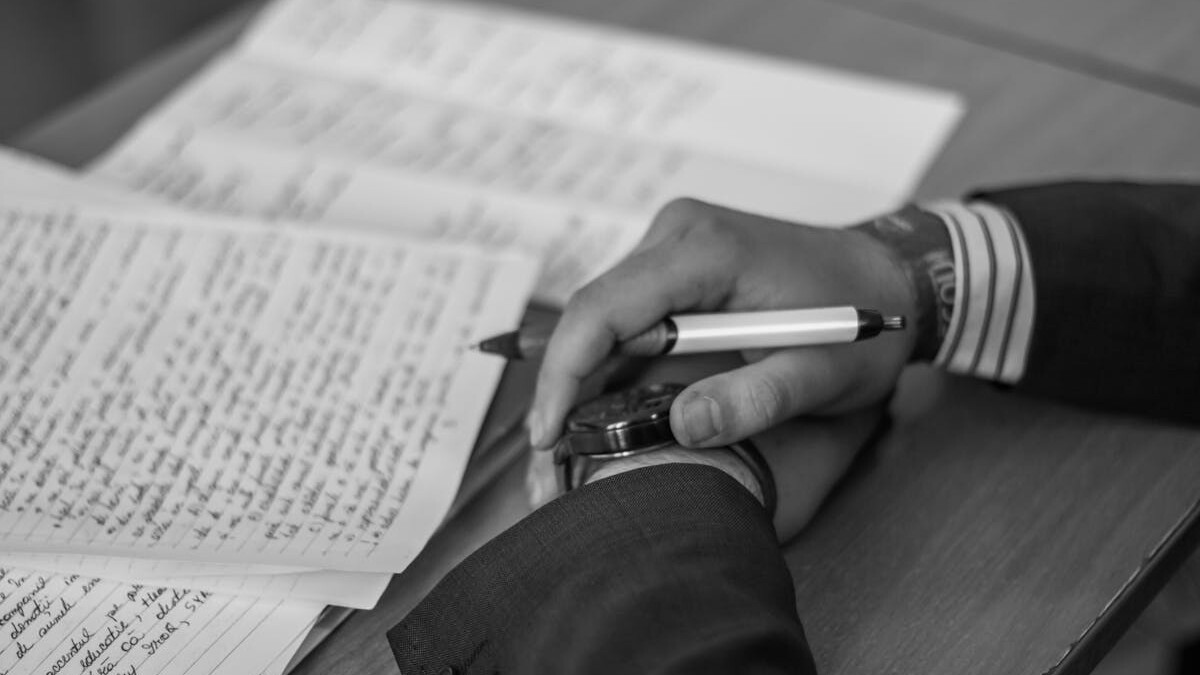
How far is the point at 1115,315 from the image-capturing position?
720 millimetres

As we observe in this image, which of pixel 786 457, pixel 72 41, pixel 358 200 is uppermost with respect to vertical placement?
pixel 786 457

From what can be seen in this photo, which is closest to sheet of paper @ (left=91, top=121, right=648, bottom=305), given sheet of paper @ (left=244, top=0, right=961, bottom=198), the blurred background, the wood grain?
sheet of paper @ (left=244, top=0, right=961, bottom=198)

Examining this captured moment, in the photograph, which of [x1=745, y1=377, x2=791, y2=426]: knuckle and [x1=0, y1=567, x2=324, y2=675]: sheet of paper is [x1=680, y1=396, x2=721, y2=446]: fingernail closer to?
[x1=745, y1=377, x2=791, y2=426]: knuckle

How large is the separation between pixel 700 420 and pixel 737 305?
0.09 metres

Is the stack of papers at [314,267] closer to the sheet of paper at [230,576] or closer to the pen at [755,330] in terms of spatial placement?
the sheet of paper at [230,576]

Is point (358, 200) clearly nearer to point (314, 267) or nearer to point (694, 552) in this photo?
point (314, 267)

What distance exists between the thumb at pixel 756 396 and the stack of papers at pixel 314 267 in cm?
14

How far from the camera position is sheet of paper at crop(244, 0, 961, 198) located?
946 millimetres

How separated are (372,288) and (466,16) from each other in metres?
0.41

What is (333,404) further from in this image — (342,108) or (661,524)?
(342,108)

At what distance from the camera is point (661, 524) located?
56cm

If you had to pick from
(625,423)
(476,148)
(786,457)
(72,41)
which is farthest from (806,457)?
(72,41)

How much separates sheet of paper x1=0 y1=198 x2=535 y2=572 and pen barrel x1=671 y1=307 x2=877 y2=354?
134mm

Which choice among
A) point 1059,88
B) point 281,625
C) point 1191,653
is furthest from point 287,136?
point 1191,653
